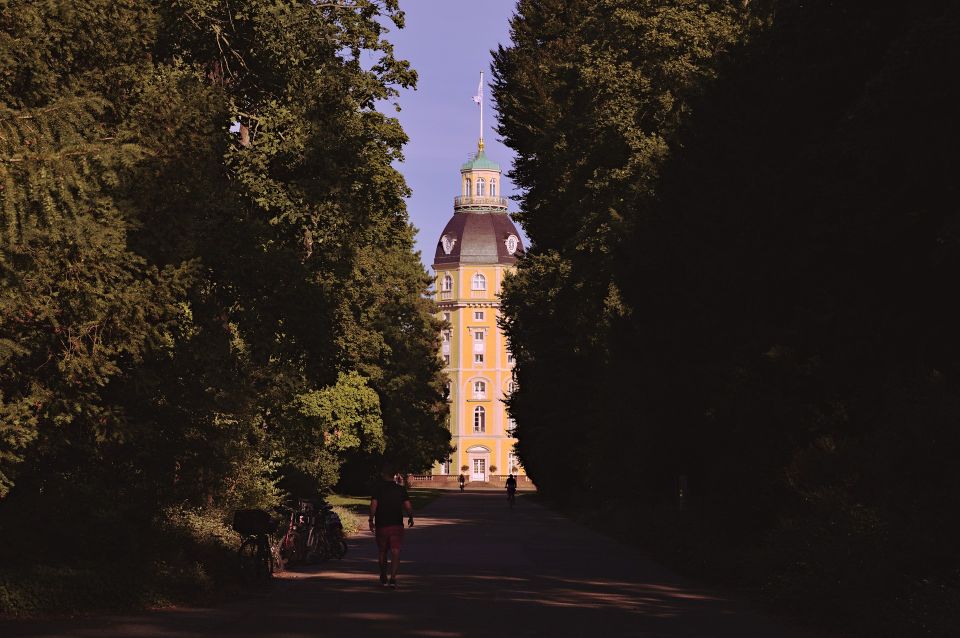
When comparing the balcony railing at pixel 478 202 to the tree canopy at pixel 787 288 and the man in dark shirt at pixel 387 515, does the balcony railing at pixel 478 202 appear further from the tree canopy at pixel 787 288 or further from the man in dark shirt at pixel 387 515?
the man in dark shirt at pixel 387 515

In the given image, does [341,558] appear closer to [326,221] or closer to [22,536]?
[326,221]

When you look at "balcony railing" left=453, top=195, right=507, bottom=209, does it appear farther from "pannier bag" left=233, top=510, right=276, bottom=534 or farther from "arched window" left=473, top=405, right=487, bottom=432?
"pannier bag" left=233, top=510, right=276, bottom=534

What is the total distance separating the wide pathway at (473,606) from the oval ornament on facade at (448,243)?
421 ft

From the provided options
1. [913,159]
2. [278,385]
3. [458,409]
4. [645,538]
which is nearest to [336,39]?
[278,385]

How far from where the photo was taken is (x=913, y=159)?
18.7m

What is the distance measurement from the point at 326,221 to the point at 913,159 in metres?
12.8

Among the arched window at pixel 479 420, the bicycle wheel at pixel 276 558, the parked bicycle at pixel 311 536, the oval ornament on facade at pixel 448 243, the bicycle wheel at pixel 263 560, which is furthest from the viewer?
the arched window at pixel 479 420

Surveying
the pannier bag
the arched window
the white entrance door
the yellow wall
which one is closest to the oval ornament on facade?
the yellow wall

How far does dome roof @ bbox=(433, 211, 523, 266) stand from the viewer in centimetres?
15738

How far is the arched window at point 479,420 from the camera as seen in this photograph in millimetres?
159125

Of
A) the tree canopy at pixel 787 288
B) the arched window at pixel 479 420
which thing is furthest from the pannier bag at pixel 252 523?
the arched window at pixel 479 420

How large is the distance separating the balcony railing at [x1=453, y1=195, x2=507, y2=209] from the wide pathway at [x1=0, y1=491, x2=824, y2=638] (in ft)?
434

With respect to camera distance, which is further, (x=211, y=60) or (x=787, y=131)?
(x=211, y=60)

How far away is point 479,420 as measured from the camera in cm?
15938
